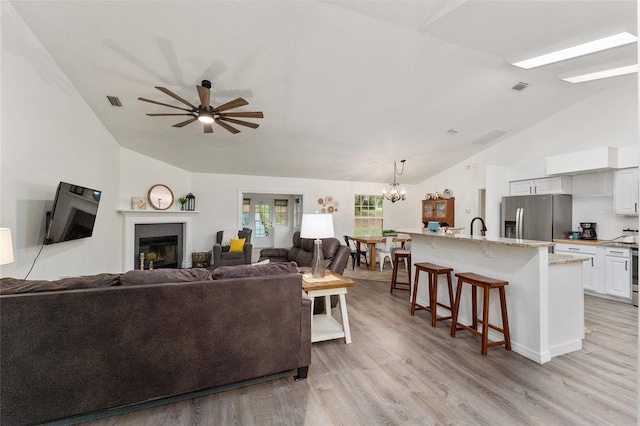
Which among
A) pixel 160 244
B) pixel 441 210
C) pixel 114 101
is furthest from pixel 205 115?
pixel 441 210

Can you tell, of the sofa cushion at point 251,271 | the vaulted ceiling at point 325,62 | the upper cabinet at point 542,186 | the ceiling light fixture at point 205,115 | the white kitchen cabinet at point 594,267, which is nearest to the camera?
the sofa cushion at point 251,271

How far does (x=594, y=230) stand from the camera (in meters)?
4.64

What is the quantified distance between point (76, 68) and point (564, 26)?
5115 millimetres

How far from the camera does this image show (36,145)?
8.39 feet

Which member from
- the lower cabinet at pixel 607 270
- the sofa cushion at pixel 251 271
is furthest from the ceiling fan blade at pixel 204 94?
the lower cabinet at pixel 607 270

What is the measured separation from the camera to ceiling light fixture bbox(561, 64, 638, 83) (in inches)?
149

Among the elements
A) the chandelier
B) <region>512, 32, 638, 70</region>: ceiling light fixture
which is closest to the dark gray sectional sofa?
<region>512, 32, 638, 70</region>: ceiling light fixture

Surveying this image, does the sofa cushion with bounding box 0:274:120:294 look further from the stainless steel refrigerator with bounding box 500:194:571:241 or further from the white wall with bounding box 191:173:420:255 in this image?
the stainless steel refrigerator with bounding box 500:194:571:241

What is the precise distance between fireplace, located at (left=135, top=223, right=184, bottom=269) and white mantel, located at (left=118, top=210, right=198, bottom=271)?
11 centimetres

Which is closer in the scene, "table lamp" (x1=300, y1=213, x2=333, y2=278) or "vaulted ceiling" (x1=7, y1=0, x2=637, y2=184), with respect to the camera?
"vaulted ceiling" (x1=7, y1=0, x2=637, y2=184)

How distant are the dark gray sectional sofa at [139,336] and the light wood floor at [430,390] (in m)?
0.15

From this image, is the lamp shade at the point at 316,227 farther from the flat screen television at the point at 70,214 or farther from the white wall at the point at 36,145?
the white wall at the point at 36,145

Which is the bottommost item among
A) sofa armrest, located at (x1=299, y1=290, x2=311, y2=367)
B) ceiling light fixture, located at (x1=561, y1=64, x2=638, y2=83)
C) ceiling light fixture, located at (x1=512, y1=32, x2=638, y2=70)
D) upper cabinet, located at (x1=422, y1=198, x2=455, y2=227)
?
sofa armrest, located at (x1=299, y1=290, x2=311, y2=367)

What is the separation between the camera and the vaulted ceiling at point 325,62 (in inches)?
93.6
